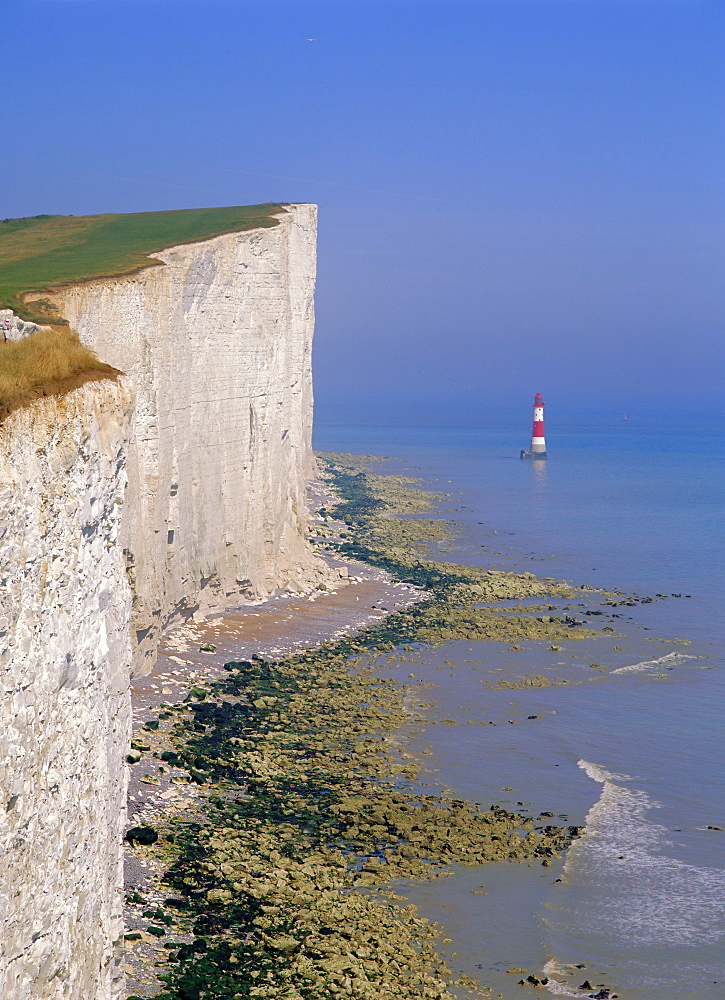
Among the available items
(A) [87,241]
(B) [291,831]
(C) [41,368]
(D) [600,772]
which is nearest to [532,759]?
Answer: (D) [600,772]

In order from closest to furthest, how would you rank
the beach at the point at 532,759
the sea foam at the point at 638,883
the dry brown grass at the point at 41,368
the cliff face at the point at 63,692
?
the cliff face at the point at 63,692 < the dry brown grass at the point at 41,368 < the beach at the point at 532,759 < the sea foam at the point at 638,883

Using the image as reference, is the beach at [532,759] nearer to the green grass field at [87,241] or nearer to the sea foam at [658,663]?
the sea foam at [658,663]

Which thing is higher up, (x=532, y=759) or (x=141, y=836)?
(x=141, y=836)

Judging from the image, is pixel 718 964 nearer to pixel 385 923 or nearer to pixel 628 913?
pixel 628 913

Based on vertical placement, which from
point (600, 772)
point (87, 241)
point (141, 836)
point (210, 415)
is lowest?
point (600, 772)

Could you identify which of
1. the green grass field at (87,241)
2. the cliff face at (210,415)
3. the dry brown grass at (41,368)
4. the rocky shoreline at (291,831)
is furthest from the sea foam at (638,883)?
the green grass field at (87,241)

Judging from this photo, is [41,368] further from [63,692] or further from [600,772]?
[600,772]
